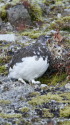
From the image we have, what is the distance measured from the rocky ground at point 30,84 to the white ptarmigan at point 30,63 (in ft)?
1.15

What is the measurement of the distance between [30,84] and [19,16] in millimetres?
9409

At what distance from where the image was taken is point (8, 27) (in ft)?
63.8

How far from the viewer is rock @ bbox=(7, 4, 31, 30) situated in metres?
19.5

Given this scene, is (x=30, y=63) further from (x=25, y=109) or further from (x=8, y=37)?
(x=8, y=37)

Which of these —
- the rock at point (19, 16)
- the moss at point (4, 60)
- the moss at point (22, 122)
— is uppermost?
the rock at point (19, 16)

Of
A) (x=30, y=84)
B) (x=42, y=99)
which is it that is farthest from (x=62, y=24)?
(x=42, y=99)

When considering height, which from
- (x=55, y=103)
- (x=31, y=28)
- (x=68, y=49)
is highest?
(x=31, y=28)

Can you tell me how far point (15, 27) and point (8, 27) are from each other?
0.42 metres

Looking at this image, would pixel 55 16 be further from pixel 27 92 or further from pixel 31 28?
pixel 27 92

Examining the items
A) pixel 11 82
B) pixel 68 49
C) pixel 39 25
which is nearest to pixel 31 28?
pixel 39 25

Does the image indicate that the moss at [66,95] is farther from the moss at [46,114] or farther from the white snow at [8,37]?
the white snow at [8,37]

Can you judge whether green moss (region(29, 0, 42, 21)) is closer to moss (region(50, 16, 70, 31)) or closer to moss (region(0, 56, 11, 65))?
moss (region(50, 16, 70, 31))

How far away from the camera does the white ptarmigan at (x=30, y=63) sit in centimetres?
1076

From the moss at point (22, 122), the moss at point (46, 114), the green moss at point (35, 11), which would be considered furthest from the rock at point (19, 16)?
the moss at point (22, 122)
